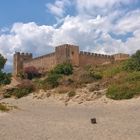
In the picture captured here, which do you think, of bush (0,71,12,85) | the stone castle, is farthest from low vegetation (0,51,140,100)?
the stone castle

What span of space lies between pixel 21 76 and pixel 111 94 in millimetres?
32725

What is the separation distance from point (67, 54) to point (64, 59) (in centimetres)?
89

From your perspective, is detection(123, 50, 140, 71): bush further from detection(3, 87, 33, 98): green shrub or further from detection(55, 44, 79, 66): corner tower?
detection(55, 44, 79, 66): corner tower

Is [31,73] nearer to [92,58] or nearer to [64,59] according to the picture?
[64,59]

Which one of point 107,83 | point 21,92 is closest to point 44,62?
point 21,92

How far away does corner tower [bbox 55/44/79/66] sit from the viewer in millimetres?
66938

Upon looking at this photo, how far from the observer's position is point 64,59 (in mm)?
67188

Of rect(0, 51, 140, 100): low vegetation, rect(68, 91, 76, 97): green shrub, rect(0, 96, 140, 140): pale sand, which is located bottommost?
rect(0, 96, 140, 140): pale sand

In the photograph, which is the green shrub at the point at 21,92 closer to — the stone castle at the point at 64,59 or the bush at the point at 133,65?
the bush at the point at 133,65

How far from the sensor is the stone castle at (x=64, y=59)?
6725 cm

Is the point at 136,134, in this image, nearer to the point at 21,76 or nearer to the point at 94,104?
the point at 94,104

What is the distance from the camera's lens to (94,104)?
30.6 meters

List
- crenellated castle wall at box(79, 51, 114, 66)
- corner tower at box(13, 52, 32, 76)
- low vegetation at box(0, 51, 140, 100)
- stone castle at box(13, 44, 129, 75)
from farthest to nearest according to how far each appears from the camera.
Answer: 1. corner tower at box(13, 52, 32, 76)
2. crenellated castle wall at box(79, 51, 114, 66)
3. stone castle at box(13, 44, 129, 75)
4. low vegetation at box(0, 51, 140, 100)

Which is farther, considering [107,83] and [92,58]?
[92,58]
